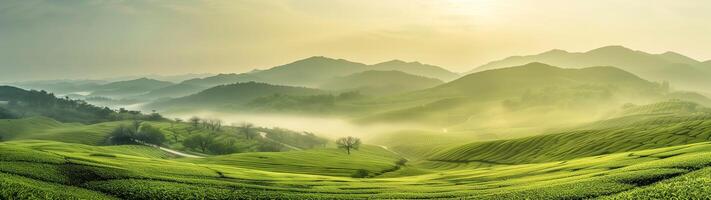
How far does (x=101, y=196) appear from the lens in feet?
225

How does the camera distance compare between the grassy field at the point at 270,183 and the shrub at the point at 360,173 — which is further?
the shrub at the point at 360,173

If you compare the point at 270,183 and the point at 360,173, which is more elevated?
the point at 270,183

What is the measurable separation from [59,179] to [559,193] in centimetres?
7223

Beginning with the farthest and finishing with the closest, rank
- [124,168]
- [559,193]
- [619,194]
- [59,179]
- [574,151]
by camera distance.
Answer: [574,151] → [124,168] → [59,179] → [559,193] → [619,194]

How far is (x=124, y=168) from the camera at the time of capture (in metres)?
85.5

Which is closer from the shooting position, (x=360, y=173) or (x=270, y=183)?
(x=270, y=183)

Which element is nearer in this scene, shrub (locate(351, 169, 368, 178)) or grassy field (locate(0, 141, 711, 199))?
grassy field (locate(0, 141, 711, 199))

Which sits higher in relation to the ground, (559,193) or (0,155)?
(0,155)

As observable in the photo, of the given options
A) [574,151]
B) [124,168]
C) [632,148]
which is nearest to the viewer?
[124,168]

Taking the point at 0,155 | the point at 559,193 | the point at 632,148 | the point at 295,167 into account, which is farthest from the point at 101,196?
the point at 632,148

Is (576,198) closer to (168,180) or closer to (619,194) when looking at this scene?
(619,194)

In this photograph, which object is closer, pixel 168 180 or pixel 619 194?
pixel 619 194

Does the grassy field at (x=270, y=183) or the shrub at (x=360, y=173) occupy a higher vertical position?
the grassy field at (x=270, y=183)

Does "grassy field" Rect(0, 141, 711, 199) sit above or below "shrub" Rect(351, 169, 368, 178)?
above
